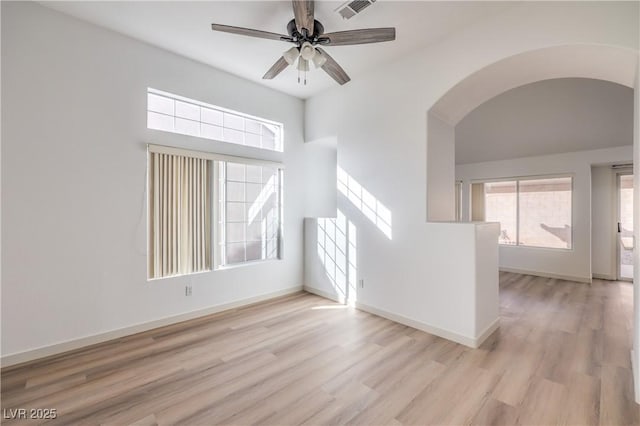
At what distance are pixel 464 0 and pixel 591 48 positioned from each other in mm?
1097

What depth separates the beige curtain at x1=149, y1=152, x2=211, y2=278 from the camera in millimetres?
3184

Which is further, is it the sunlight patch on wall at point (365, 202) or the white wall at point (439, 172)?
the sunlight patch on wall at point (365, 202)

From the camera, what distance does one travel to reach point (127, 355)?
2.60 m

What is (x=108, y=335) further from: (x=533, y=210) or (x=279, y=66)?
(x=533, y=210)

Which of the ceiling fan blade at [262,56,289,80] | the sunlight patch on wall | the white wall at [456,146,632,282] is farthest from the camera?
the white wall at [456,146,632,282]

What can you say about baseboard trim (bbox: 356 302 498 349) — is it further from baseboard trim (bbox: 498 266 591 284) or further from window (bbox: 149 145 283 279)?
baseboard trim (bbox: 498 266 591 284)

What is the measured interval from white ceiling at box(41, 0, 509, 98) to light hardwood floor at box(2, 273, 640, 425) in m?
3.22

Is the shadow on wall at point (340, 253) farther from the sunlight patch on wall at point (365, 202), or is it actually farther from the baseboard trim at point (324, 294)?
the sunlight patch on wall at point (365, 202)

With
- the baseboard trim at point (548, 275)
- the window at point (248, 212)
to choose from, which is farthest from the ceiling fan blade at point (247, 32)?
the baseboard trim at point (548, 275)

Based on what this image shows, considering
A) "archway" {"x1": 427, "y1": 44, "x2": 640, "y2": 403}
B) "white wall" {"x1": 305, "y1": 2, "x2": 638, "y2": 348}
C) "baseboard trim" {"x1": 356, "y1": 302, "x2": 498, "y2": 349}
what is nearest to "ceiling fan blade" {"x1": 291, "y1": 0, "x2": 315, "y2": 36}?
"white wall" {"x1": 305, "y1": 2, "x2": 638, "y2": 348}

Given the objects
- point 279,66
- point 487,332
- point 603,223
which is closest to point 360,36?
point 279,66

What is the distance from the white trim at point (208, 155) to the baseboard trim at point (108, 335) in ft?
6.37

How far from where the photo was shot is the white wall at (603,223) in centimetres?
540

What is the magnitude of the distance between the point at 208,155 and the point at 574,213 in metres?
6.76
